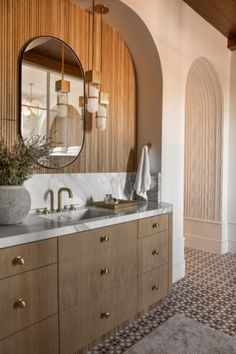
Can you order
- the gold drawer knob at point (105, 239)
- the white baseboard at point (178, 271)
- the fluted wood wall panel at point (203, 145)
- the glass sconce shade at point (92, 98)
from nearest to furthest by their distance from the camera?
the gold drawer knob at point (105, 239), the glass sconce shade at point (92, 98), the white baseboard at point (178, 271), the fluted wood wall panel at point (203, 145)

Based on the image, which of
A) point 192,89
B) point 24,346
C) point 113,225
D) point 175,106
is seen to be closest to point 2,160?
point 113,225

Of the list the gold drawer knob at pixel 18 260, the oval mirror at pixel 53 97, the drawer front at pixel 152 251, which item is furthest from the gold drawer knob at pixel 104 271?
the oval mirror at pixel 53 97

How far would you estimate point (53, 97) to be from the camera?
7.76 ft

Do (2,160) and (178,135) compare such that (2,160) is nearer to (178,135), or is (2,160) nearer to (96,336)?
(96,336)

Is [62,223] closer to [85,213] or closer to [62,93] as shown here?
[85,213]

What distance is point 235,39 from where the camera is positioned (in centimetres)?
402

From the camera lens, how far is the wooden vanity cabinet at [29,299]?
4.85ft

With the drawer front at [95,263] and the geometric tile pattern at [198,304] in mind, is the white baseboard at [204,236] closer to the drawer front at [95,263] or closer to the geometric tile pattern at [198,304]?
the geometric tile pattern at [198,304]

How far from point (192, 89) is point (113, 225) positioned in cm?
292

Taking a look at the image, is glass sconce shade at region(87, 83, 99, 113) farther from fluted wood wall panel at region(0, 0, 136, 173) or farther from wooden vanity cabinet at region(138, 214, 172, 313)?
wooden vanity cabinet at region(138, 214, 172, 313)

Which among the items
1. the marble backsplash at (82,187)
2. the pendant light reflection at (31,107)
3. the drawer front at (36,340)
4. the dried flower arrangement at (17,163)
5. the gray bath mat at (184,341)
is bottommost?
the gray bath mat at (184,341)

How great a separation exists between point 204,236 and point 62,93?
2984 mm

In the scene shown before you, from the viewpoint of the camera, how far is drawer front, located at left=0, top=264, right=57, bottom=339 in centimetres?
148

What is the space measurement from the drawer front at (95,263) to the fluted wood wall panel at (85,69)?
729mm
